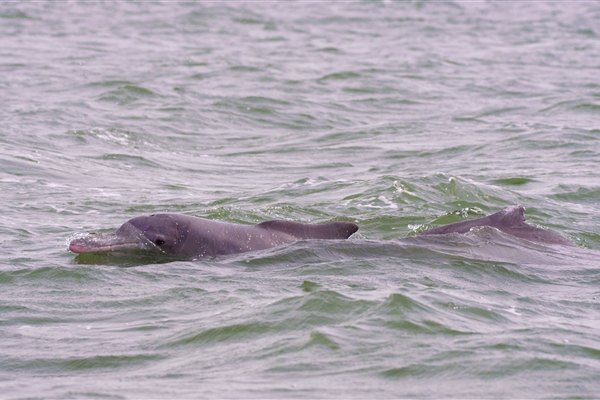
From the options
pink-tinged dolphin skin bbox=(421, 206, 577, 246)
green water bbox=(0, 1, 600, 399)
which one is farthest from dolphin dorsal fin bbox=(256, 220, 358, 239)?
pink-tinged dolphin skin bbox=(421, 206, 577, 246)

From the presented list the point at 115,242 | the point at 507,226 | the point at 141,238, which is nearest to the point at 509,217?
the point at 507,226

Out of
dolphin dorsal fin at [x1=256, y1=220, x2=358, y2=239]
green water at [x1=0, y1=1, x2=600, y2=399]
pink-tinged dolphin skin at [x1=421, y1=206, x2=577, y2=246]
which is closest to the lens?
green water at [x1=0, y1=1, x2=600, y2=399]

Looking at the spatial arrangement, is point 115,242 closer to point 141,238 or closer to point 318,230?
point 141,238

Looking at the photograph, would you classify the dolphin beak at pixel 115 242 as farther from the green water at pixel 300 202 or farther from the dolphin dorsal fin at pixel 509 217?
the dolphin dorsal fin at pixel 509 217

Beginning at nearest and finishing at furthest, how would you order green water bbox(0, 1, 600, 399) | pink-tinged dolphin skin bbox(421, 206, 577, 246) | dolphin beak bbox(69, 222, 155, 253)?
green water bbox(0, 1, 600, 399)
dolphin beak bbox(69, 222, 155, 253)
pink-tinged dolphin skin bbox(421, 206, 577, 246)

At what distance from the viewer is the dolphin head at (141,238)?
29.8ft

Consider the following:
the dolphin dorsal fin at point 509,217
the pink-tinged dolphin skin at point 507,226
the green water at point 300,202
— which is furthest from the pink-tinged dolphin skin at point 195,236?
the dolphin dorsal fin at point 509,217

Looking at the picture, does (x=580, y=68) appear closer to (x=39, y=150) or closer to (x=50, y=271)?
(x=39, y=150)

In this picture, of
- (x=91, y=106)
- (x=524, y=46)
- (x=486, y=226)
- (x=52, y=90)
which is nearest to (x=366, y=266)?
(x=486, y=226)

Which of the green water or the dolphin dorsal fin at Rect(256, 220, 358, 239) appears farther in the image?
the dolphin dorsal fin at Rect(256, 220, 358, 239)

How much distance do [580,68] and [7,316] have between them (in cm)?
2120

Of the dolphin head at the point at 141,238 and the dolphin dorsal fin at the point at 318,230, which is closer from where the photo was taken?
the dolphin head at the point at 141,238

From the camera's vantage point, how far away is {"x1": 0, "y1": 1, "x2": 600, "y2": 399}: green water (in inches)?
263

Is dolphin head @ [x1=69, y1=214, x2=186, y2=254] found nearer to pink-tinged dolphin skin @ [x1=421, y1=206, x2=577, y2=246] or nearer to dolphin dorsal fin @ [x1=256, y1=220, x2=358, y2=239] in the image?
dolphin dorsal fin @ [x1=256, y1=220, x2=358, y2=239]
